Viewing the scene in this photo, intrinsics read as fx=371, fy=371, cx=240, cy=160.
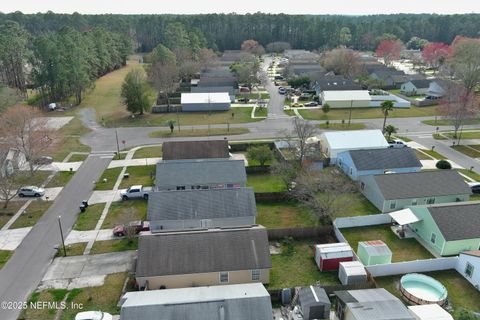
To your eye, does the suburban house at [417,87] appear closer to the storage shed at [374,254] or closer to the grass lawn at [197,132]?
the grass lawn at [197,132]

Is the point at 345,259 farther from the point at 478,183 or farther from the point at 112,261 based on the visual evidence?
the point at 478,183

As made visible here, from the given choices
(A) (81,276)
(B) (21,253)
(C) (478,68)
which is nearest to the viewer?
(A) (81,276)

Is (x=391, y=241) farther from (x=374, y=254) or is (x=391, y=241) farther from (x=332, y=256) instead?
(x=332, y=256)

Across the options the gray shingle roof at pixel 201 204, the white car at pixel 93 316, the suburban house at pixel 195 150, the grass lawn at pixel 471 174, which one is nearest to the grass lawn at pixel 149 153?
the suburban house at pixel 195 150

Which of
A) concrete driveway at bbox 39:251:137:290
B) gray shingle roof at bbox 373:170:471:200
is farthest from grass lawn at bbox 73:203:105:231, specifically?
gray shingle roof at bbox 373:170:471:200

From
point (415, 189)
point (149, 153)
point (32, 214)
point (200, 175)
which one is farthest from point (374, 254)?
point (149, 153)

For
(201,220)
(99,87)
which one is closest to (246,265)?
(201,220)

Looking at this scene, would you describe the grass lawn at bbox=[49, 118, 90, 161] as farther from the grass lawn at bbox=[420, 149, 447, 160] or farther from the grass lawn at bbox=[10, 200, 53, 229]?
the grass lawn at bbox=[420, 149, 447, 160]
